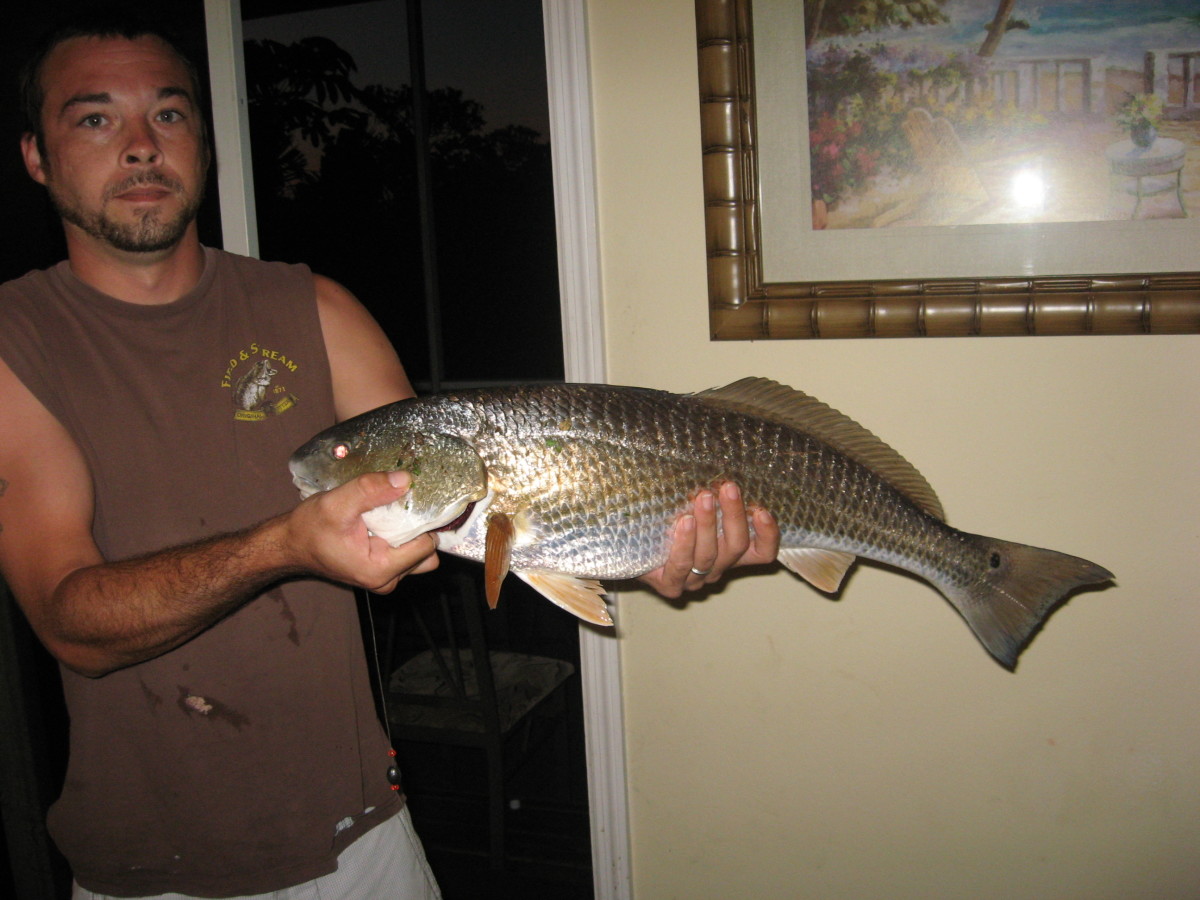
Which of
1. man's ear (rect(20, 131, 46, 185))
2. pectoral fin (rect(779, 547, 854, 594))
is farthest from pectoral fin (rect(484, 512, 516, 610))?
man's ear (rect(20, 131, 46, 185))

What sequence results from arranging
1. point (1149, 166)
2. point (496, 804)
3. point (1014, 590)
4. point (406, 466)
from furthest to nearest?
point (496, 804) < point (1149, 166) < point (1014, 590) < point (406, 466)

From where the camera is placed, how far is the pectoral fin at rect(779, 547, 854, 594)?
1699mm

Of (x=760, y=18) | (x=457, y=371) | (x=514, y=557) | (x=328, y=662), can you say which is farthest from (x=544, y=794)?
(x=457, y=371)

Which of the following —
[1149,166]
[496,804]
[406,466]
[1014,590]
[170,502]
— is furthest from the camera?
[496,804]

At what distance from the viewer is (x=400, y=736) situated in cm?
290

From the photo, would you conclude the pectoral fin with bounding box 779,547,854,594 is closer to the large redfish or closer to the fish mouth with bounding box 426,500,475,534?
the large redfish

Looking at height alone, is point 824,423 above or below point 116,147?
below

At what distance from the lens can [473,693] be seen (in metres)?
3.19

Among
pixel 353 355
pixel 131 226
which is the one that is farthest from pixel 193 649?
pixel 131 226

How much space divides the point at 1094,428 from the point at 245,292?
1877 millimetres

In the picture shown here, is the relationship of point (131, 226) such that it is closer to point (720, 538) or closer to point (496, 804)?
point (720, 538)

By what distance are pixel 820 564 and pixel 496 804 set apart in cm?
180

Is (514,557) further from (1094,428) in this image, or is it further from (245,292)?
(1094,428)

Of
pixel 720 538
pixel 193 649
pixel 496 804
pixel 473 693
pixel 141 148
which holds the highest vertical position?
pixel 141 148
